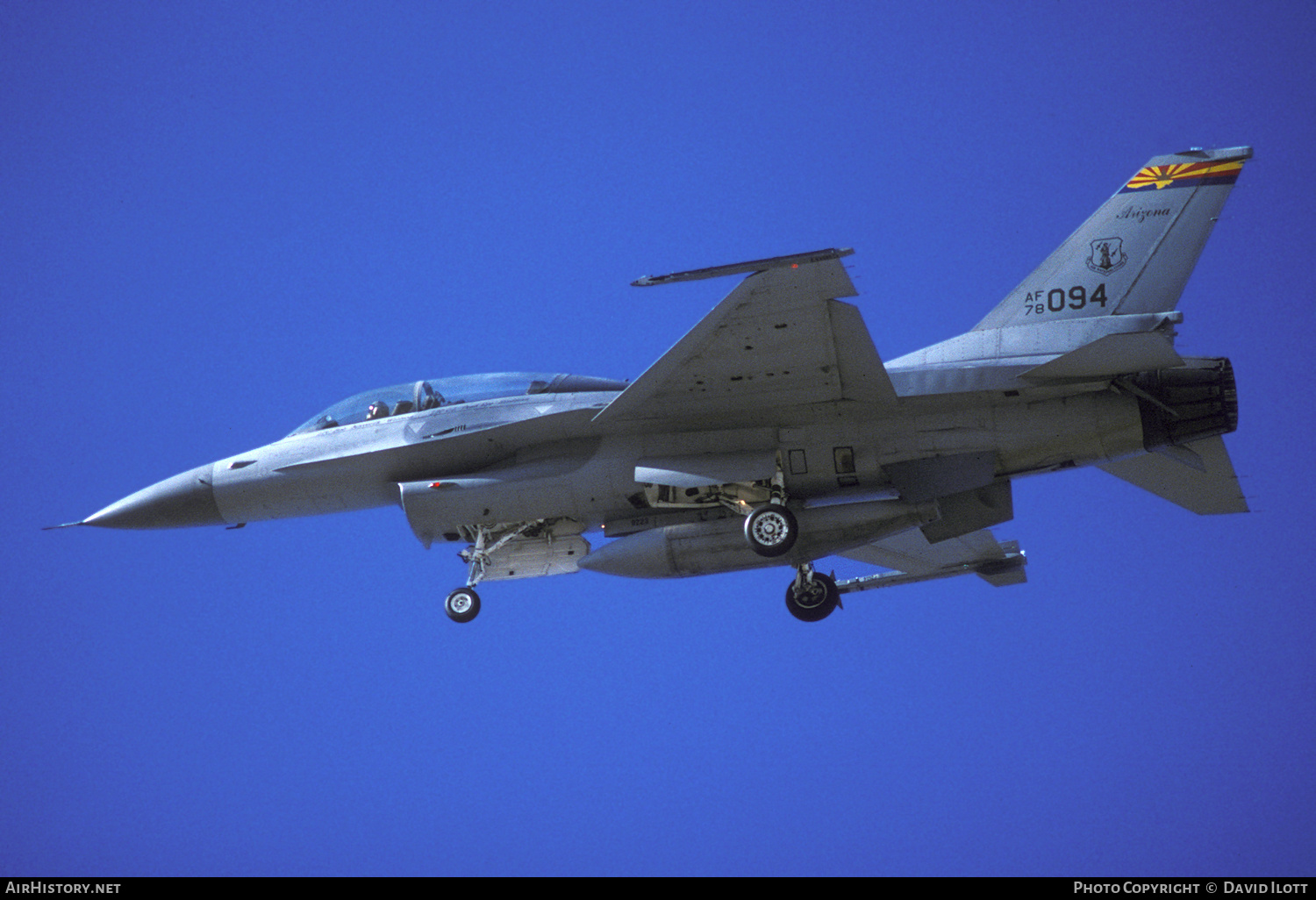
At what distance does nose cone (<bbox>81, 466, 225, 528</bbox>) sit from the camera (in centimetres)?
1434

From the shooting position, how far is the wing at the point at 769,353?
10.8m

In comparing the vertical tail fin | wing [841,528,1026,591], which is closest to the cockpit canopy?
wing [841,528,1026,591]

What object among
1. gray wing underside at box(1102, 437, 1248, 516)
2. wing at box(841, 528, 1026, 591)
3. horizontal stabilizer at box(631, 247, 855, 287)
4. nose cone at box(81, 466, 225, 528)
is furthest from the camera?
wing at box(841, 528, 1026, 591)

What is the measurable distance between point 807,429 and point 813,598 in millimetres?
2413

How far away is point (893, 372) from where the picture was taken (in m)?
12.4

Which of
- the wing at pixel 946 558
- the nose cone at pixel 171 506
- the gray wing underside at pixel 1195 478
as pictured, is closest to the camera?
the gray wing underside at pixel 1195 478

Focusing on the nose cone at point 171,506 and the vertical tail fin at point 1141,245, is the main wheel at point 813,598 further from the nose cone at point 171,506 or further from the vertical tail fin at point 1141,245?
the nose cone at point 171,506

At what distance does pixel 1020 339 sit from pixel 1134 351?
56.8 inches

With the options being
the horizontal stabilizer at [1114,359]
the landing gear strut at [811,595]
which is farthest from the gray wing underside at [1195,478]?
the landing gear strut at [811,595]

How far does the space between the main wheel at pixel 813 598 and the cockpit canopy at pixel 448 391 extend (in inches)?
116

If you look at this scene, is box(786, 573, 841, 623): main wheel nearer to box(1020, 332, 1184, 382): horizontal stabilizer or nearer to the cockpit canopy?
the cockpit canopy
